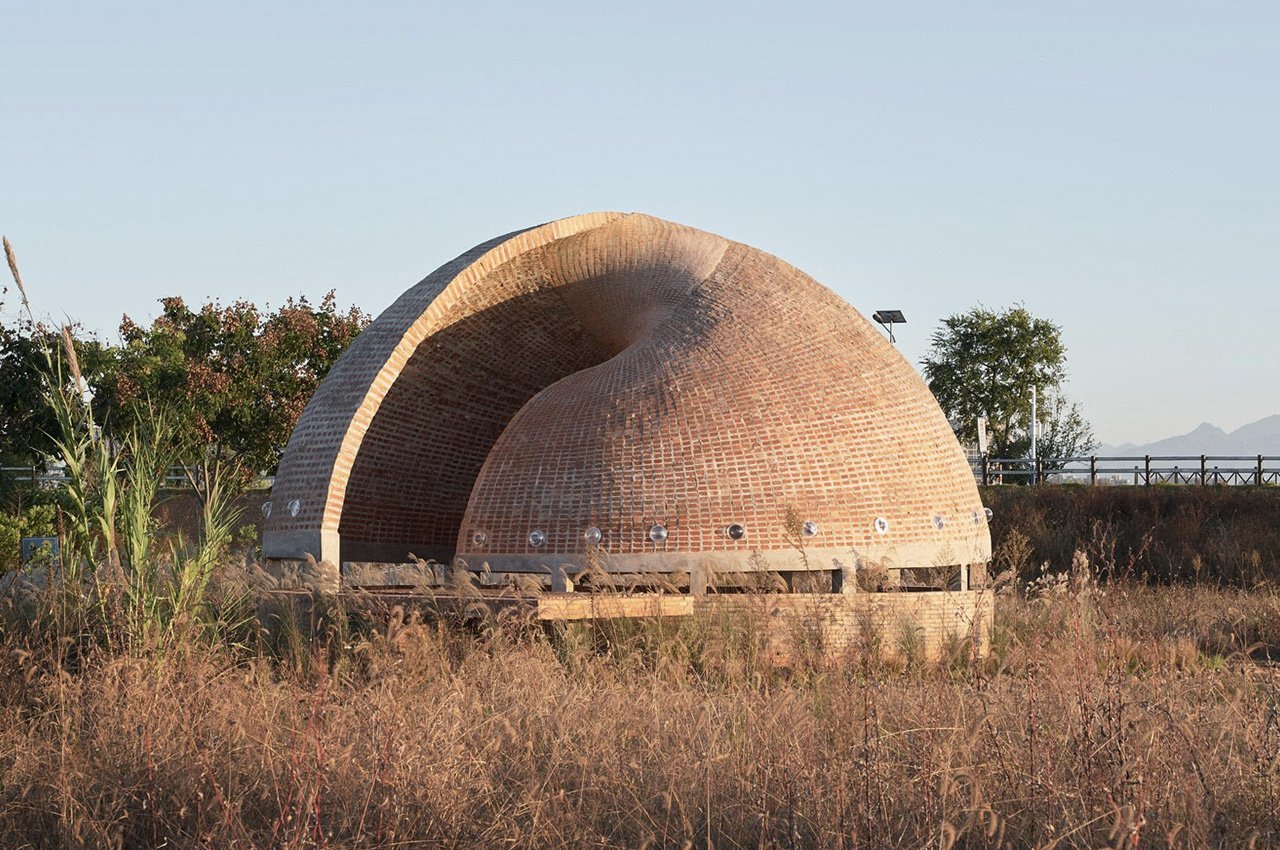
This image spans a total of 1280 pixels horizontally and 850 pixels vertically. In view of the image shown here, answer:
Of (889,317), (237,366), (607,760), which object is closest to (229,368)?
(237,366)

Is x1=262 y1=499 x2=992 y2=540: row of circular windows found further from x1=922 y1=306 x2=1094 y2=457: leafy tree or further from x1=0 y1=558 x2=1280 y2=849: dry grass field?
x1=922 y1=306 x2=1094 y2=457: leafy tree

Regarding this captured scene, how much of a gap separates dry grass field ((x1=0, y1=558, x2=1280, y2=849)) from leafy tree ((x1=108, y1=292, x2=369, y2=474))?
81.1 feet

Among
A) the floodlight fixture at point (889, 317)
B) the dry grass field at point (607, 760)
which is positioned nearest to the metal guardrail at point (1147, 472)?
the floodlight fixture at point (889, 317)

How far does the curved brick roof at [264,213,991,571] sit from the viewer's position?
12289 mm

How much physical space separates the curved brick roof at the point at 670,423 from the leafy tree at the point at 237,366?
17.9 m

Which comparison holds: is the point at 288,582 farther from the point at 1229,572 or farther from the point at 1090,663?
the point at 1229,572

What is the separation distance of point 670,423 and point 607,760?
6.79 m

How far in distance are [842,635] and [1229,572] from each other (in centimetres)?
1186

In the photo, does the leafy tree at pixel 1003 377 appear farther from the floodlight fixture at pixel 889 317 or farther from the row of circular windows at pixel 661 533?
the row of circular windows at pixel 661 533

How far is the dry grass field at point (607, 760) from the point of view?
503cm

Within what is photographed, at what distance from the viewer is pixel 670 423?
12.6 metres

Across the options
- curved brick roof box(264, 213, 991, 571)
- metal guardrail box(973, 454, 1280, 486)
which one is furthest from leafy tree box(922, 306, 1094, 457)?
curved brick roof box(264, 213, 991, 571)

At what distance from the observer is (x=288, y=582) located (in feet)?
33.7

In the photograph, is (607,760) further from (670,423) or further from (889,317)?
(889,317)
